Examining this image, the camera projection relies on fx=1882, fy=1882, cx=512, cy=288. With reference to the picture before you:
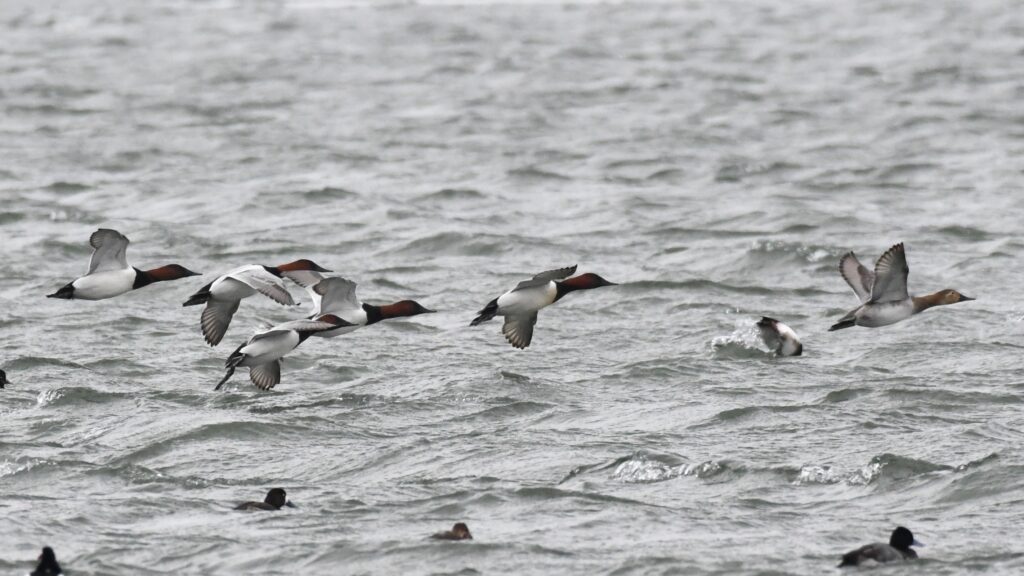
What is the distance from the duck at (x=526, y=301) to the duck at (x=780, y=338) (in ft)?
5.22

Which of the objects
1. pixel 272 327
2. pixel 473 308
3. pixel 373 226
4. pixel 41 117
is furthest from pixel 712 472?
pixel 41 117

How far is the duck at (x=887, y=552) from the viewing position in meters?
10.2

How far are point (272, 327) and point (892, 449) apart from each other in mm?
4855

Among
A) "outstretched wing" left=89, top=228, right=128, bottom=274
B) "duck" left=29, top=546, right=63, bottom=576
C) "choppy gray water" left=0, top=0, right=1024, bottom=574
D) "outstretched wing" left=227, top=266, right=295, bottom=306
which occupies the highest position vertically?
"outstretched wing" left=89, top=228, right=128, bottom=274

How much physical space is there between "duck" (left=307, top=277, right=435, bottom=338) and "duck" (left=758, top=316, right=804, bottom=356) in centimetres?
325

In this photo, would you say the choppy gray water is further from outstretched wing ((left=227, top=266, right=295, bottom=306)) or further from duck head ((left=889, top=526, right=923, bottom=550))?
outstretched wing ((left=227, top=266, right=295, bottom=306))

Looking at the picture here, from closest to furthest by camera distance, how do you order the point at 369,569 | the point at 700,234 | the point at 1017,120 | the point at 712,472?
1. the point at 369,569
2. the point at 712,472
3. the point at 700,234
4. the point at 1017,120

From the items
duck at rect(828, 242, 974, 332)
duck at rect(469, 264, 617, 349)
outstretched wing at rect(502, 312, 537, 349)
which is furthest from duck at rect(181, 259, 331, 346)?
duck at rect(828, 242, 974, 332)

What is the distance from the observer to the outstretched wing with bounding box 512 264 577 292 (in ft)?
47.0

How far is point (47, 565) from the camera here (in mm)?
9922

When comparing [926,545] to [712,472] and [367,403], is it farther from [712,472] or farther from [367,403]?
[367,403]

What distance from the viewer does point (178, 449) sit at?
43.7ft

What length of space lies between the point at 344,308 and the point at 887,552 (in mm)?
5908

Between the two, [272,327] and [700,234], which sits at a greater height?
[272,327]
